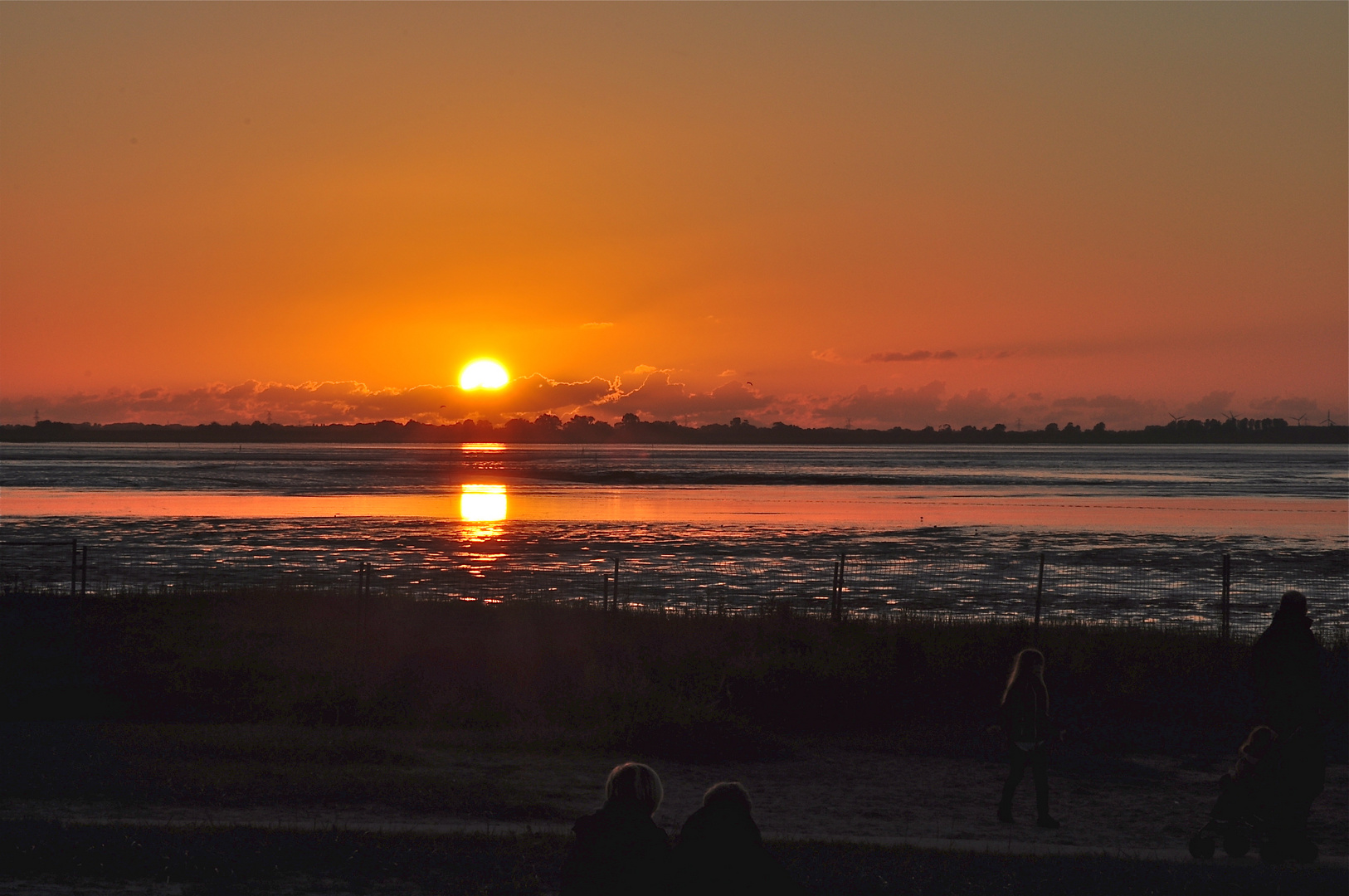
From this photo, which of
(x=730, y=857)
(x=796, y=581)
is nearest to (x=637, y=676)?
(x=730, y=857)

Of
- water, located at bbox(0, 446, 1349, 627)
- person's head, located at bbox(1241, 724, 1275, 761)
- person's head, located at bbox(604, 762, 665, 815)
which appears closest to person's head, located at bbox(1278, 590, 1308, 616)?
person's head, located at bbox(1241, 724, 1275, 761)

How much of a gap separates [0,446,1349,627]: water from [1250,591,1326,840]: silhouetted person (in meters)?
15.8

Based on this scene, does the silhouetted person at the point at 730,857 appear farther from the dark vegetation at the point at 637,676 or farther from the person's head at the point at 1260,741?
the dark vegetation at the point at 637,676

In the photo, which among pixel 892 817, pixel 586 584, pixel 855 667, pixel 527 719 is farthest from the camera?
pixel 586 584

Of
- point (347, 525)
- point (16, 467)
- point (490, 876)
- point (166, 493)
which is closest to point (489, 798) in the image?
point (490, 876)

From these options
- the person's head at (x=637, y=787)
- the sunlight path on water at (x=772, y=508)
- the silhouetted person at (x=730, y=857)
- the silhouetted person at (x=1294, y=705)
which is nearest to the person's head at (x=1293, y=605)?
the silhouetted person at (x=1294, y=705)

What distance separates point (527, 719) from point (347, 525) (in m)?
34.0

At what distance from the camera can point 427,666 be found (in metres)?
16.8

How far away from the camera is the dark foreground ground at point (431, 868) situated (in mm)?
7965

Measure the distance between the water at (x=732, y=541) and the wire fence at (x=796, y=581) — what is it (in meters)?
0.15

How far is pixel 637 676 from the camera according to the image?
52.0ft

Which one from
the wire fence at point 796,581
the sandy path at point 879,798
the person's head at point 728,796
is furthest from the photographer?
the wire fence at point 796,581

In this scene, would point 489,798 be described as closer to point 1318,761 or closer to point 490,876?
point 490,876

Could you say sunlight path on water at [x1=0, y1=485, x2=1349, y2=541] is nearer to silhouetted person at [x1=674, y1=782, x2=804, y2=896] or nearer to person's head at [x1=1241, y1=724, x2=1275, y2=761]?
person's head at [x1=1241, y1=724, x2=1275, y2=761]
